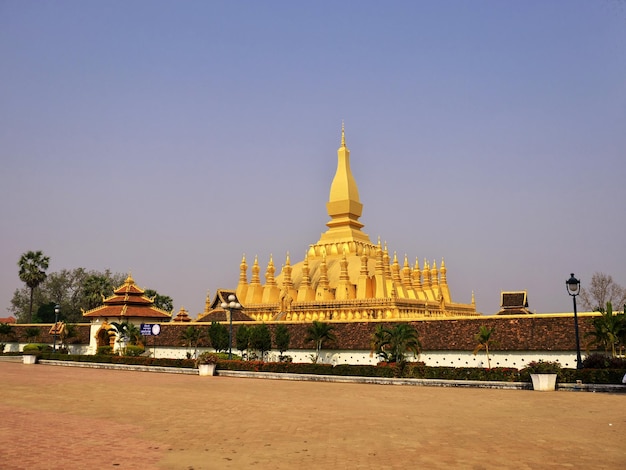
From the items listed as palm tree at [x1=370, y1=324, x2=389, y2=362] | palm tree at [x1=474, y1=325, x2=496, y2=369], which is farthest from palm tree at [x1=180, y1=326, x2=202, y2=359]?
palm tree at [x1=474, y1=325, x2=496, y2=369]

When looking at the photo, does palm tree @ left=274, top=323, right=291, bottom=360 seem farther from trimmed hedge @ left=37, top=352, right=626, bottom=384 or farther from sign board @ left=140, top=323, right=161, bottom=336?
sign board @ left=140, top=323, right=161, bottom=336

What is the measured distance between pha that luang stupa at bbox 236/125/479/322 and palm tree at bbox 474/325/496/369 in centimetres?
741

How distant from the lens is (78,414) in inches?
567

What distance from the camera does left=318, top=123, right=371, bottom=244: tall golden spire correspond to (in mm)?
50531

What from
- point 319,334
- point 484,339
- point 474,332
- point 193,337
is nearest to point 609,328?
point 484,339

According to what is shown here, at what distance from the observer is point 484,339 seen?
92.2 feet

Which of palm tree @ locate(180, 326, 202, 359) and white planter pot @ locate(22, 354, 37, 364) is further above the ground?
palm tree @ locate(180, 326, 202, 359)

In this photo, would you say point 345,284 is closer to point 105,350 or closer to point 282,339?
point 282,339

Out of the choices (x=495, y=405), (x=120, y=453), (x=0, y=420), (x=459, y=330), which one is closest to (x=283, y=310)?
(x=459, y=330)

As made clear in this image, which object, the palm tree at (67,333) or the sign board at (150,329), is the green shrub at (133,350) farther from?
the palm tree at (67,333)

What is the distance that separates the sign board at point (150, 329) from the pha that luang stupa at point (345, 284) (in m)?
7.22

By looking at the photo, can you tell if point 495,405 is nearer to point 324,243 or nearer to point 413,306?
point 413,306

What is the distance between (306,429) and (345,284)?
1182 inches

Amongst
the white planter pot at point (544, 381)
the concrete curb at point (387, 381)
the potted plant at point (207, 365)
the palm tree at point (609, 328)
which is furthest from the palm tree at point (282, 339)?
the palm tree at point (609, 328)
